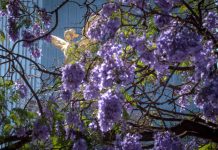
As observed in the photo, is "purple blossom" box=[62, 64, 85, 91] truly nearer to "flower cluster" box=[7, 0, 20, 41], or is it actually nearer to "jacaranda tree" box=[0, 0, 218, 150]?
"jacaranda tree" box=[0, 0, 218, 150]

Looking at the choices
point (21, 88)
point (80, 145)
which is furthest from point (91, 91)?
point (21, 88)

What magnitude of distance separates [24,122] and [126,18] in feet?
4.95

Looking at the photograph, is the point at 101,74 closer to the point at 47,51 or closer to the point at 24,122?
the point at 24,122

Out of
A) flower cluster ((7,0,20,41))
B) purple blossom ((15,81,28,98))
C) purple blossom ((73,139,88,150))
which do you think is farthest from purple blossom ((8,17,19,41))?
purple blossom ((73,139,88,150))

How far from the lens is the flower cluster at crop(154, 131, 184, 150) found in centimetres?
423

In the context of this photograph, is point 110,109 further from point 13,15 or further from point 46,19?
point 46,19

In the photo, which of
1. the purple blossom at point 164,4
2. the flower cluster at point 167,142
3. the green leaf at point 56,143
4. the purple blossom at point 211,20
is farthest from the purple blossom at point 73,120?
the purple blossom at point 211,20

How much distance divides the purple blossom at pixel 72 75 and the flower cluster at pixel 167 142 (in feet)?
2.90

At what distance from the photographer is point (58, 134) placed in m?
4.93

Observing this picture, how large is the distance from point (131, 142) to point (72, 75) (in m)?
0.81

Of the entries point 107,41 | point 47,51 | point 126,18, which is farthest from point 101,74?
point 47,51

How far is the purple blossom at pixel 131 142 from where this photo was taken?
4359 mm

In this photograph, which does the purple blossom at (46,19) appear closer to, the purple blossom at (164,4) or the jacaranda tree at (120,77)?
the jacaranda tree at (120,77)

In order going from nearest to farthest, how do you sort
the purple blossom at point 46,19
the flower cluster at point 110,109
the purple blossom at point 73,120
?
the flower cluster at point 110,109 < the purple blossom at point 73,120 < the purple blossom at point 46,19
